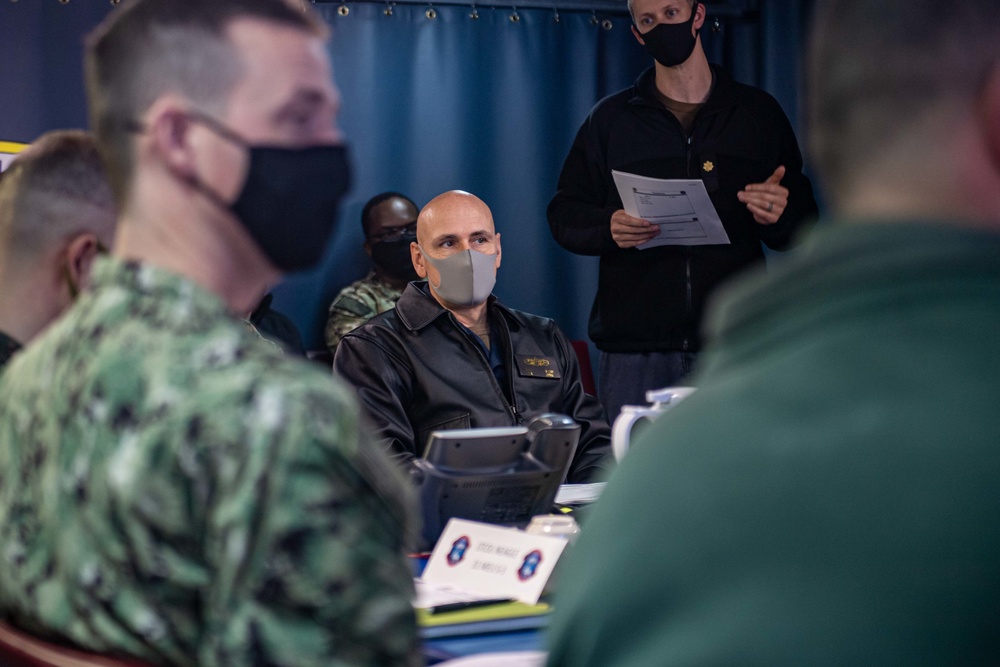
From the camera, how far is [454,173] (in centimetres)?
543

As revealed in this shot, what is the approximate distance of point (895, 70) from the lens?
2.68 feet

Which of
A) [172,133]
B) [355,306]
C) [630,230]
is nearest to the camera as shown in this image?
[172,133]

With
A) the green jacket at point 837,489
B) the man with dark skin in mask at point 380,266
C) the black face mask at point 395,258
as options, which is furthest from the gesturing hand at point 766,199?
the green jacket at point 837,489

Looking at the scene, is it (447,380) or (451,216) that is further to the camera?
(451,216)

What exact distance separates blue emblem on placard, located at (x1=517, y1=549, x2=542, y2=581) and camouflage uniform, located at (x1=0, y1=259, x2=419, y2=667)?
671mm

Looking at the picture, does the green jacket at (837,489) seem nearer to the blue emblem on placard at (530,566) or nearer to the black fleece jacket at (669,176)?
the blue emblem on placard at (530,566)

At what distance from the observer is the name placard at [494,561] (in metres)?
1.57

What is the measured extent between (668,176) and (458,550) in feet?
7.84

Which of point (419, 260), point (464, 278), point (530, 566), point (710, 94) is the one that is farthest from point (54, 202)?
point (710, 94)

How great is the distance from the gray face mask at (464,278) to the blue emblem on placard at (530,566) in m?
1.73

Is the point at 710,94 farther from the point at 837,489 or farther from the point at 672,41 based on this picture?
the point at 837,489

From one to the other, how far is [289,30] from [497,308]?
234 centimetres

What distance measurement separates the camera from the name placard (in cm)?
157

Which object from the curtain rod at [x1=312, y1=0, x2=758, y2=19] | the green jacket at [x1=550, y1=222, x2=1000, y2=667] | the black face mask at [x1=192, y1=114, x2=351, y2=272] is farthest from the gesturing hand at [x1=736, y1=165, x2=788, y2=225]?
the green jacket at [x1=550, y1=222, x2=1000, y2=667]
